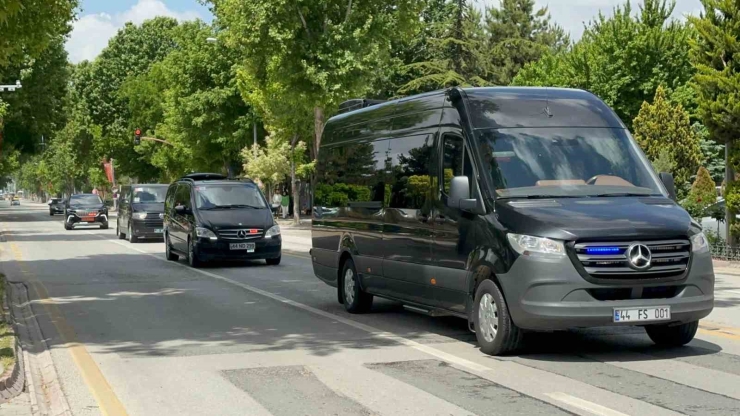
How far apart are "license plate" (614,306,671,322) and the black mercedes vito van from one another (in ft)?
0.04

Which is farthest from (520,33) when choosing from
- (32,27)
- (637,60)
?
(32,27)

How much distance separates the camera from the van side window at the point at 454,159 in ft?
33.3

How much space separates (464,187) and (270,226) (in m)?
13.1

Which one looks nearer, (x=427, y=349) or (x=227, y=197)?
(x=427, y=349)

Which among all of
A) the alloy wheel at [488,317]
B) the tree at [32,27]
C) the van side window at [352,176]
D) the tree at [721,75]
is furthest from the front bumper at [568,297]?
the tree at [721,75]

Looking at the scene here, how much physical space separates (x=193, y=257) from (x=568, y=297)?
47.3 feet

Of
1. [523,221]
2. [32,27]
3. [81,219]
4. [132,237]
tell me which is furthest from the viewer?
[81,219]

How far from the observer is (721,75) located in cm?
2270

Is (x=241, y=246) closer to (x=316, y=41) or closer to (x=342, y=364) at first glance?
(x=342, y=364)

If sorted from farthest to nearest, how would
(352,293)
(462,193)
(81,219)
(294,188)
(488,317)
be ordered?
(294,188)
(81,219)
(352,293)
(462,193)
(488,317)

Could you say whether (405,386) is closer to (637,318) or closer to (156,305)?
(637,318)

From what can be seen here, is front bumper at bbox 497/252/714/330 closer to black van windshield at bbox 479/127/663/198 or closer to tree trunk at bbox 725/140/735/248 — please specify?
black van windshield at bbox 479/127/663/198

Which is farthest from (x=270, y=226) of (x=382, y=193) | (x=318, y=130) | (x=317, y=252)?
(x=318, y=130)

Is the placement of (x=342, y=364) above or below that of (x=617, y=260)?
below
